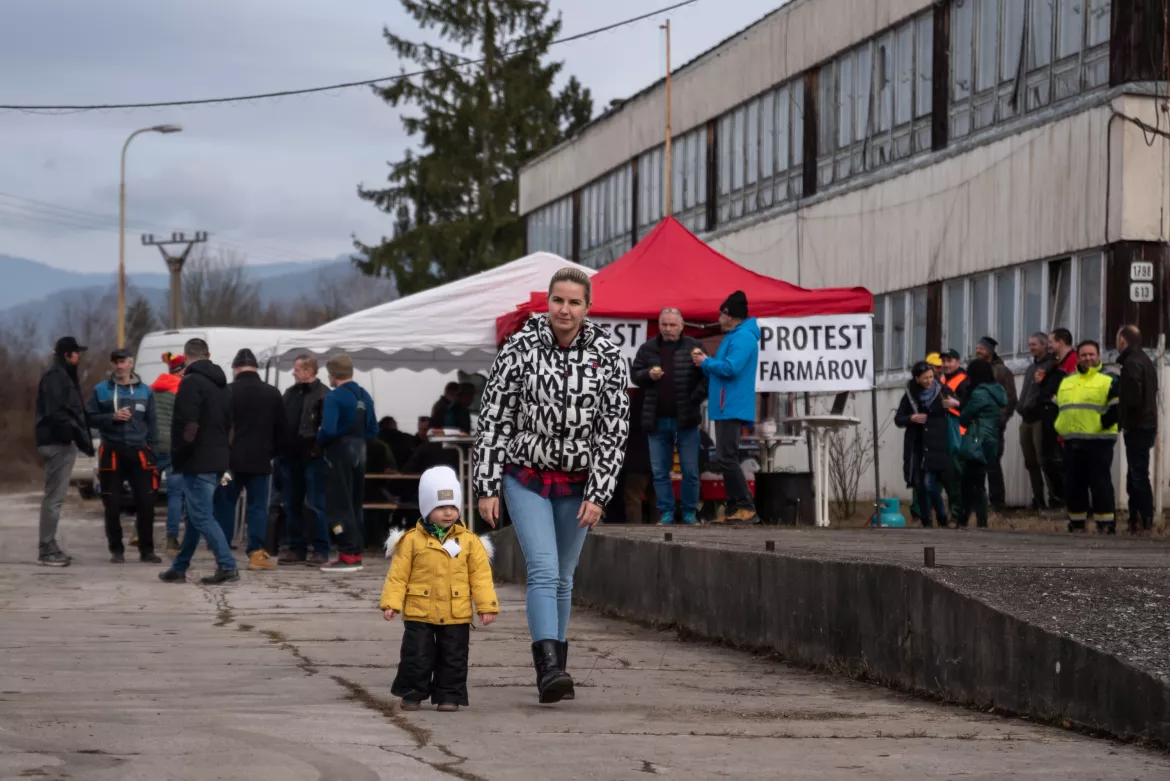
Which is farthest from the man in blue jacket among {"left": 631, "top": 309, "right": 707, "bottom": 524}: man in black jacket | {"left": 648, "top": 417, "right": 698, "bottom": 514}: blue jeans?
{"left": 648, "top": 417, "right": 698, "bottom": 514}: blue jeans

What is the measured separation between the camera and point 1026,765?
6.43 meters

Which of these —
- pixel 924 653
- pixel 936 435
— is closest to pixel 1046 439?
pixel 936 435

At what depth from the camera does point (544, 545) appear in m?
8.23

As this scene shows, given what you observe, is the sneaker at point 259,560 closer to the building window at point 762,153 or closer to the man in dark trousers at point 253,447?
the man in dark trousers at point 253,447

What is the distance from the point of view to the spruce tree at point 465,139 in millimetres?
57969

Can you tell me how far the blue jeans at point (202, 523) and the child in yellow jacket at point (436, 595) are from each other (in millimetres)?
7377

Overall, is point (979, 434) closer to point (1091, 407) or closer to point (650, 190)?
point (1091, 407)

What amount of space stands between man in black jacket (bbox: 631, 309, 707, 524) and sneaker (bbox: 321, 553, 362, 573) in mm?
2907

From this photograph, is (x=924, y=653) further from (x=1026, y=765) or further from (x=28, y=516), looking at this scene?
(x=28, y=516)

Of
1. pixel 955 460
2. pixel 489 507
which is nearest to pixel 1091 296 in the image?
pixel 955 460

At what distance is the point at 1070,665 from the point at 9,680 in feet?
15.2

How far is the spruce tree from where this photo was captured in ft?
190

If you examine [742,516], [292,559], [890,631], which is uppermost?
[742,516]

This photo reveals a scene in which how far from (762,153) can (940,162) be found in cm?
836
